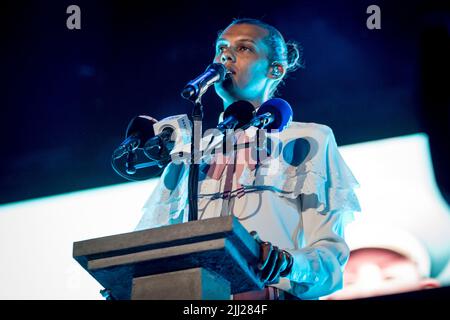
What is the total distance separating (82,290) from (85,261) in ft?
5.13

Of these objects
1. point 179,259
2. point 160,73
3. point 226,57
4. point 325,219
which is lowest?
point 179,259

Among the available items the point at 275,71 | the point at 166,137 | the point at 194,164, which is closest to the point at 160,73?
the point at 275,71

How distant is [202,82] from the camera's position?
5.64 feet

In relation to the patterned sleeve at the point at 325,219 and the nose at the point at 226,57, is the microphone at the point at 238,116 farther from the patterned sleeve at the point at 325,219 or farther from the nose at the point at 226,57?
the nose at the point at 226,57

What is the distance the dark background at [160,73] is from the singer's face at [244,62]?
879 mm

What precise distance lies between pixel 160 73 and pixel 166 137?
1658 millimetres

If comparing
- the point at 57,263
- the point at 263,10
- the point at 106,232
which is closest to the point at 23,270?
the point at 57,263

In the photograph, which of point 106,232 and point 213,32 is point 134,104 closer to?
point 213,32

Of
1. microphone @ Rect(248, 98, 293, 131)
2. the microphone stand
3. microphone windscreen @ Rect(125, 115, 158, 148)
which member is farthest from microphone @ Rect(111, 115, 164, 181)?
microphone @ Rect(248, 98, 293, 131)

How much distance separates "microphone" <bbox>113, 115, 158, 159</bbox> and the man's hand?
0.46m

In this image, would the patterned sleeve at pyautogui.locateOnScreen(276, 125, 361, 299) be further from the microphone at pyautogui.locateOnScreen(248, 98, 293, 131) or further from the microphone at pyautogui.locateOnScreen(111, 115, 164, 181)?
the microphone at pyautogui.locateOnScreen(111, 115, 164, 181)

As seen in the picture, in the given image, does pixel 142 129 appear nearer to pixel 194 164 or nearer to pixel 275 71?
pixel 194 164

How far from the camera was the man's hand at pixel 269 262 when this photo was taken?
1.46 m

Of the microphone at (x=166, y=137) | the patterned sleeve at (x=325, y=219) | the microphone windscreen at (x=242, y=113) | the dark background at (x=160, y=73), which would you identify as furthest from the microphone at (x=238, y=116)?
the dark background at (x=160, y=73)
